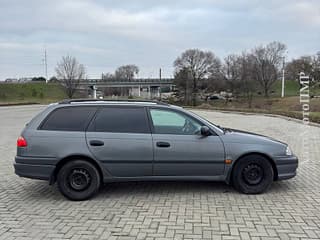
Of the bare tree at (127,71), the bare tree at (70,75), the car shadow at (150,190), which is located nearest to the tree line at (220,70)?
the bare tree at (70,75)

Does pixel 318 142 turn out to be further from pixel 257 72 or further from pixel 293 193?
pixel 257 72

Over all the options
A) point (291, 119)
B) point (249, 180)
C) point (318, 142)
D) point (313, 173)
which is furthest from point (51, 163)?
point (291, 119)

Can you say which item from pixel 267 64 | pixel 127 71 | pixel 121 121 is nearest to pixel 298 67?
pixel 267 64

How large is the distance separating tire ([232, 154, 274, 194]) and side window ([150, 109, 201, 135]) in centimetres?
92

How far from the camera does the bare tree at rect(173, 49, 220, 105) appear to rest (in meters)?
64.9

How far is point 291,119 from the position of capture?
64.7 ft

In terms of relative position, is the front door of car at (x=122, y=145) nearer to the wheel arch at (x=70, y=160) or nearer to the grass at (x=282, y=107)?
the wheel arch at (x=70, y=160)

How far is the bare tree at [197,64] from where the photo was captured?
213 feet

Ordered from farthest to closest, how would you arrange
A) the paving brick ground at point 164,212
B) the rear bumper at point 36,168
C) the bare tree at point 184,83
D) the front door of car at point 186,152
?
the bare tree at point 184,83 < the front door of car at point 186,152 < the rear bumper at point 36,168 < the paving brick ground at point 164,212

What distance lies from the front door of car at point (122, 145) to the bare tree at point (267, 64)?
5736 centimetres

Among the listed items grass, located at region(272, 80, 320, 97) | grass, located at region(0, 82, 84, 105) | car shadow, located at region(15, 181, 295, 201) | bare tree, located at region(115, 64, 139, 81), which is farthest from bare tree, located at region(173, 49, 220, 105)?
car shadow, located at region(15, 181, 295, 201)

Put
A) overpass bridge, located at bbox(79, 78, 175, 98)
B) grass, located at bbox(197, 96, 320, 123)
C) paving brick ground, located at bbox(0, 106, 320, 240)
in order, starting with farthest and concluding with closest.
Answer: overpass bridge, located at bbox(79, 78, 175, 98) < grass, located at bbox(197, 96, 320, 123) < paving brick ground, located at bbox(0, 106, 320, 240)

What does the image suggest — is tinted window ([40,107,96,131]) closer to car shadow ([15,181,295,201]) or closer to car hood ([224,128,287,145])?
car shadow ([15,181,295,201])

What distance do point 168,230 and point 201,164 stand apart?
5.01 feet
